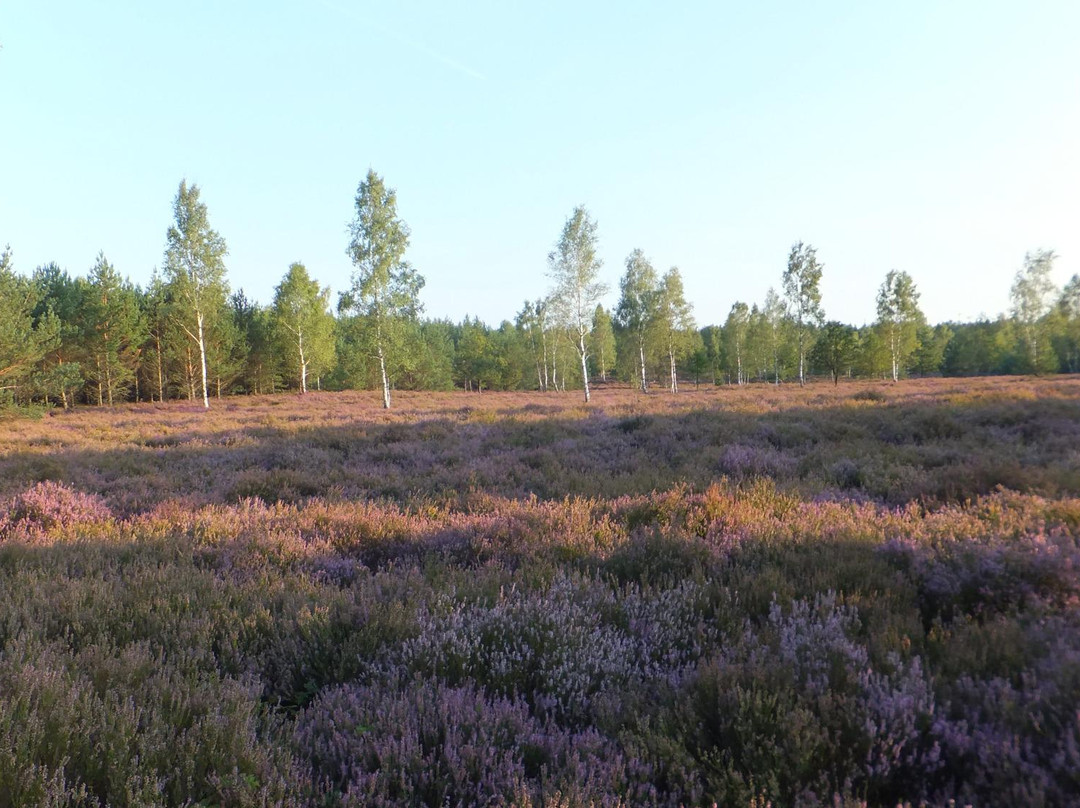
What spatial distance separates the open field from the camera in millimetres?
1884

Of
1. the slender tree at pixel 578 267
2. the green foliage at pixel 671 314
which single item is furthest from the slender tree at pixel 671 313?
the slender tree at pixel 578 267

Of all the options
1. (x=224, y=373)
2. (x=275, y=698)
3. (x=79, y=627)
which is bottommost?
(x=275, y=698)

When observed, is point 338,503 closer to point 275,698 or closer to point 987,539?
point 275,698

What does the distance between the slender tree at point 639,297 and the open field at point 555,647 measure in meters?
34.9

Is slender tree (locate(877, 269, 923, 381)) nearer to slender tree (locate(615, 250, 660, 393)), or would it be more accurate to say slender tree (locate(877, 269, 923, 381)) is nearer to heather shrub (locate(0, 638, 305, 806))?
slender tree (locate(615, 250, 660, 393))

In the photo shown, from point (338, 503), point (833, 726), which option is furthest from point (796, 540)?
point (338, 503)

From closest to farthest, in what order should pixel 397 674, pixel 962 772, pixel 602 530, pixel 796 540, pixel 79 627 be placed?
pixel 962 772 → pixel 397 674 → pixel 79 627 → pixel 796 540 → pixel 602 530

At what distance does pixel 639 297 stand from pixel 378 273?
69.9 feet

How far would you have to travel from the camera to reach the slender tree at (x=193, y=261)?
29.5 metres

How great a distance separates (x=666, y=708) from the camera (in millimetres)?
2244

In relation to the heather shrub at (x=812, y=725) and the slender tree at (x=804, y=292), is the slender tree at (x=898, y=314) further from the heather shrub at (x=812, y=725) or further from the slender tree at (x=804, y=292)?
the heather shrub at (x=812, y=725)

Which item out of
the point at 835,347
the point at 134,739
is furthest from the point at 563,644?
the point at 835,347

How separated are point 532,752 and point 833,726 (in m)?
1.19

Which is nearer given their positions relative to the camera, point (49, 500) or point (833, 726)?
point (833, 726)
